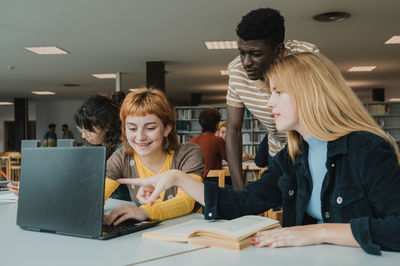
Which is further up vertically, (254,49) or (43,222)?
(254,49)

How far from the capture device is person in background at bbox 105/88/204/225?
161 cm

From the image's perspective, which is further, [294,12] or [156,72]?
[156,72]

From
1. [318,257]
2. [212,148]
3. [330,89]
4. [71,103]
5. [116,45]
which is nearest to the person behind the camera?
[318,257]

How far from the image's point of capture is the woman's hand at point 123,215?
1.16 metres

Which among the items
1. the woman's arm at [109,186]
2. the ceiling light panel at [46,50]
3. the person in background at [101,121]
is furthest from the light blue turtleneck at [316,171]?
the ceiling light panel at [46,50]

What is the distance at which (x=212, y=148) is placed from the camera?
3924 mm

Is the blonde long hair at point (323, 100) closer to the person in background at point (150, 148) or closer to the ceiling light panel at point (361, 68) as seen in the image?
the person in background at point (150, 148)

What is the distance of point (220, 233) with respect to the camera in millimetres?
934

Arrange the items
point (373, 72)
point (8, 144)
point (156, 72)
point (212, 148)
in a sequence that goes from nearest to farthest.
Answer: point (212, 148), point (156, 72), point (373, 72), point (8, 144)

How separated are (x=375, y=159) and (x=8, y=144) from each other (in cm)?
1914

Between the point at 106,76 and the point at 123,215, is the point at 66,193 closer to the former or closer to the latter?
the point at 123,215

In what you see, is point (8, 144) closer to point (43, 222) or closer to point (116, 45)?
point (116, 45)

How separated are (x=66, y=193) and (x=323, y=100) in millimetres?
791

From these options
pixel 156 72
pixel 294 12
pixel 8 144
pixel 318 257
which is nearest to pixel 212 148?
pixel 294 12
